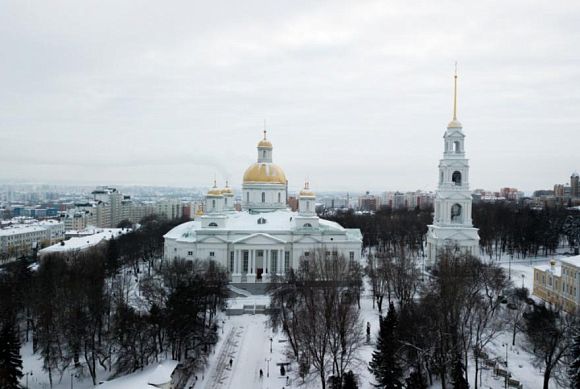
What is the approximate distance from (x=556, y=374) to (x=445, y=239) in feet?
66.1

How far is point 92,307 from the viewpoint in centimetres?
2508

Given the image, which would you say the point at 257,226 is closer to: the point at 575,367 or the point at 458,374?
the point at 458,374

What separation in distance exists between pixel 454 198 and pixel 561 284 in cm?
1224

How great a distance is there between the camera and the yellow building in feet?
106

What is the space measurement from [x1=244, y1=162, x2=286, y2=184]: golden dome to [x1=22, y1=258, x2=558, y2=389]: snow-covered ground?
74.8ft

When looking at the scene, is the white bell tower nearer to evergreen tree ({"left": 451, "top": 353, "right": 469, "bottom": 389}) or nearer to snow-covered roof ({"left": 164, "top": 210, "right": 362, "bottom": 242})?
snow-covered roof ({"left": 164, "top": 210, "right": 362, "bottom": 242})

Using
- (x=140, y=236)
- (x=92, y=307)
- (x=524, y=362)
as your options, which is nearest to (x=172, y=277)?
(x=92, y=307)

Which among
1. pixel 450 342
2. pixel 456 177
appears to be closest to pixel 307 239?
pixel 456 177

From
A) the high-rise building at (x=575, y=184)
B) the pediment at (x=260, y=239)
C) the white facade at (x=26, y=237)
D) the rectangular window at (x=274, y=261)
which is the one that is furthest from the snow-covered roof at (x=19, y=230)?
the high-rise building at (x=575, y=184)

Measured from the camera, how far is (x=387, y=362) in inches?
826

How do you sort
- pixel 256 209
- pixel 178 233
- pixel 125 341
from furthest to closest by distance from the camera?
pixel 256 209, pixel 178 233, pixel 125 341

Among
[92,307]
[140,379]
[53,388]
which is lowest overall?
[53,388]

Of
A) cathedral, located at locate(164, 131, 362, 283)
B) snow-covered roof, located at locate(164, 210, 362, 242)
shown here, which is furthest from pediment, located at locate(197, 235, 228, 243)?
snow-covered roof, located at locate(164, 210, 362, 242)

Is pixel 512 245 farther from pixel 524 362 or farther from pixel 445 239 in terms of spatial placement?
pixel 524 362
